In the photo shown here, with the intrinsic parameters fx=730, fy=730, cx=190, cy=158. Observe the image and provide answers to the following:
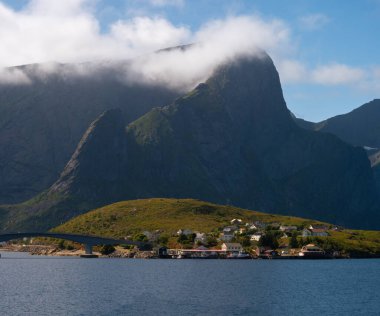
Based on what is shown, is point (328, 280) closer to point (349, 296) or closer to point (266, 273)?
point (266, 273)

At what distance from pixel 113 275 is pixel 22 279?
21440 millimetres

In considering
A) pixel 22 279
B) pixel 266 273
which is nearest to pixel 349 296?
pixel 266 273

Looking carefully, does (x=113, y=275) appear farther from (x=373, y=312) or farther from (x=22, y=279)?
(x=373, y=312)

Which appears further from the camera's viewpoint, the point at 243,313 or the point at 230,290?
the point at 230,290

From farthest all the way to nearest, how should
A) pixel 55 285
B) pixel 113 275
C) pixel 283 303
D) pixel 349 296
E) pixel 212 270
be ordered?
1. pixel 212 270
2. pixel 113 275
3. pixel 55 285
4. pixel 349 296
5. pixel 283 303

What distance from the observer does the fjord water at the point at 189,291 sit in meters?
109

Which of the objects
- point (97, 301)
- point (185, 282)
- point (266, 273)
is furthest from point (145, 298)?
point (266, 273)

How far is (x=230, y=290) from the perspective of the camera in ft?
437

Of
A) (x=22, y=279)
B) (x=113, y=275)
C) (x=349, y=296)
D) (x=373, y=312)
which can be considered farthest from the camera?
(x=113, y=275)

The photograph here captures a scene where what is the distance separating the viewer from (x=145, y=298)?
121 metres

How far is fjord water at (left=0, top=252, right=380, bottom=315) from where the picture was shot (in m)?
109

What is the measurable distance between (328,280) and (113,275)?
49070 mm

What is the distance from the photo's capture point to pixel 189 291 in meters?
131

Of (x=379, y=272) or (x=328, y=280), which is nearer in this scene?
(x=328, y=280)
